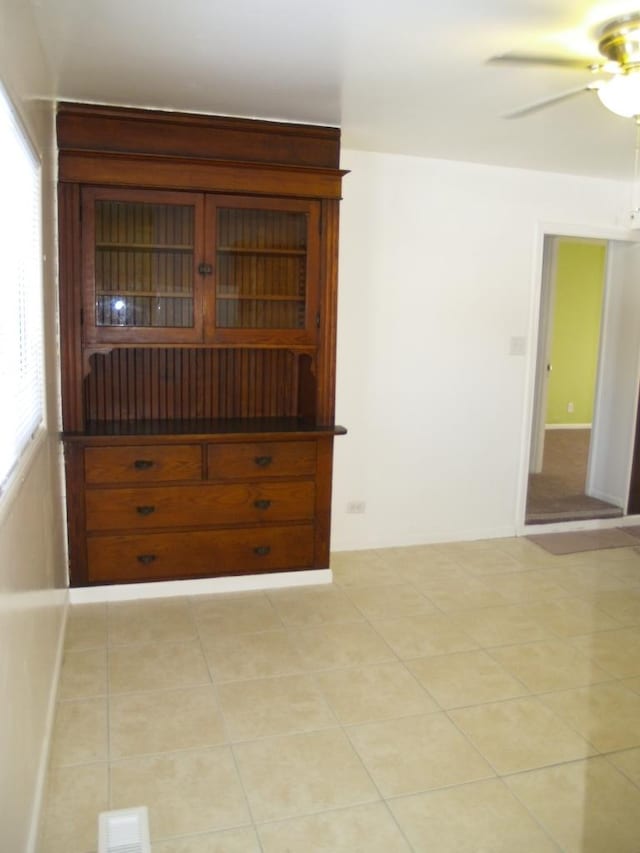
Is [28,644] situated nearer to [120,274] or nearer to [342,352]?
[120,274]

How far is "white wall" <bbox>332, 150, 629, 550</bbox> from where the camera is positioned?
400cm

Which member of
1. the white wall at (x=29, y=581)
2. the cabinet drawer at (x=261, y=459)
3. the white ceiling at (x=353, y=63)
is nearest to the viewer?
the white wall at (x=29, y=581)

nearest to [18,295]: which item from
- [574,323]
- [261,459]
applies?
[261,459]

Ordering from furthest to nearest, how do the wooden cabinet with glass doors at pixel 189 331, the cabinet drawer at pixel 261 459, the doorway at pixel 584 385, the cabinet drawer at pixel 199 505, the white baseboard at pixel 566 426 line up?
1. the white baseboard at pixel 566 426
2. the doorway at pixel 584 385
3. the cabinet drawer at pixel 261 459
4. the cabinet drawer at pixel 199 505
5. the wooden cabinet with glass doors at pixel 189 331

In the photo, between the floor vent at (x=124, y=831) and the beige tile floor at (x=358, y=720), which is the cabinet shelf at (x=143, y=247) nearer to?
the beige tile floor at (x=358, y=720)

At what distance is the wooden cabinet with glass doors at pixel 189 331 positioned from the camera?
321 cm

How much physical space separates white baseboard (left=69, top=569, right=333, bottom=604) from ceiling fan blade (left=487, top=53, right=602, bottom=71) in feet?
8.33

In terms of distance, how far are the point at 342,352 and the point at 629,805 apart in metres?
2.60

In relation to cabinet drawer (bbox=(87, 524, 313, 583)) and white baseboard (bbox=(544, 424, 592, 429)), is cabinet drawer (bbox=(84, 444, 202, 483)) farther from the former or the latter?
white baseboard (bbox=(544, 424, 592, 429))

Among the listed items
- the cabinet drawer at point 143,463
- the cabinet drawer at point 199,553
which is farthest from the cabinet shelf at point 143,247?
the cabinet drawer at point 199,553

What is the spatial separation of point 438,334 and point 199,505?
178 cm

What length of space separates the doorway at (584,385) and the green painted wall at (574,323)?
0.01 metres

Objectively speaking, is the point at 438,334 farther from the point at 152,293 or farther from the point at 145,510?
the point at 145,510

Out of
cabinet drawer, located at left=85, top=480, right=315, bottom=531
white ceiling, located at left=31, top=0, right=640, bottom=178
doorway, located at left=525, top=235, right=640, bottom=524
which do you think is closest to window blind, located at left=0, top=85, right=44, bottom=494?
white ceiling, located at left=31, top=0, right=640, bottom=178
